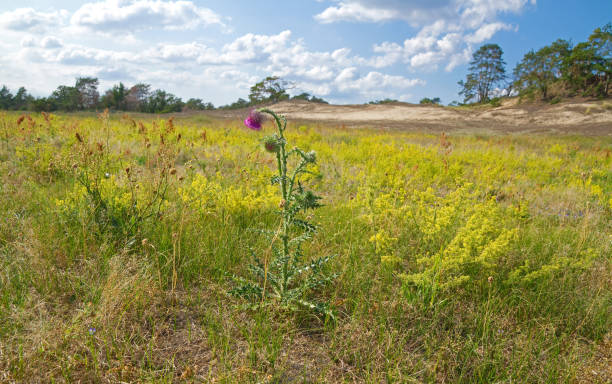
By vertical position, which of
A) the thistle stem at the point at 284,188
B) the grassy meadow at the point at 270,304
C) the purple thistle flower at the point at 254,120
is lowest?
the grassy meadow at the point at 270,304

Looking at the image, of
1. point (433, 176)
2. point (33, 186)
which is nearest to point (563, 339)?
point (433, 176)

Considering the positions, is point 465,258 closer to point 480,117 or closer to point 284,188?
point 284,188

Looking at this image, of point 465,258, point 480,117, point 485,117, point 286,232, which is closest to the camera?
point 286,232

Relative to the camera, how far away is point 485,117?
3020cm

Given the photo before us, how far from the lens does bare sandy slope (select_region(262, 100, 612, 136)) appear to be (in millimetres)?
21688

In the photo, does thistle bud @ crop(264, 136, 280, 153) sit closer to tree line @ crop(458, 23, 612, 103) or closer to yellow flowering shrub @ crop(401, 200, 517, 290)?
yellow flowering shrub @ crop(401, 200, 517, 290)

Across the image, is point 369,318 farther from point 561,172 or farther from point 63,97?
point 63,97

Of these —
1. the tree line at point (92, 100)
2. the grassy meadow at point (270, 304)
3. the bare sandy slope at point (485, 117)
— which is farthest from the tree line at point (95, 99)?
the grassy meadow at point (270, 304)

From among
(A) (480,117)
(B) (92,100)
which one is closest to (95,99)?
(B) (92,100)

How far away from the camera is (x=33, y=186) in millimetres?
3641

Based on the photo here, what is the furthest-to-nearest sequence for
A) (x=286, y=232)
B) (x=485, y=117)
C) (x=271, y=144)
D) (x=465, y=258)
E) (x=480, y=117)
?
(x=480, y=117), (x=485, y=117), (x=465, y=258), (x=286, y=232), (x=271, y=144)

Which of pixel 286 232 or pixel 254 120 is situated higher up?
pixel 254 120

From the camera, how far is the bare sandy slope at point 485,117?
71.2 feet

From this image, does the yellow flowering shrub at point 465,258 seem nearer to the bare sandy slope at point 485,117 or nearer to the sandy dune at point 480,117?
the sandy dune at point 480,117
